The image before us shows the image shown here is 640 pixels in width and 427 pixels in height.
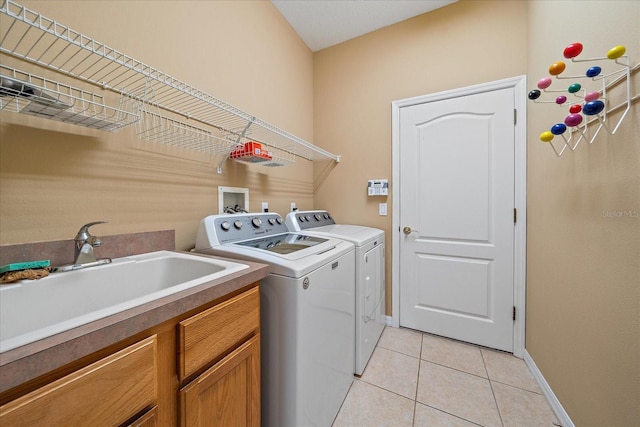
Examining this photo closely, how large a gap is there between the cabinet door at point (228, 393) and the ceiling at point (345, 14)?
8.24 feet

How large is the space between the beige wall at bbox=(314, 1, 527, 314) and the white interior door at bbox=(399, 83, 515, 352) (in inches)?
7.1

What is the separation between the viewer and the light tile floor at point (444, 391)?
1.30m

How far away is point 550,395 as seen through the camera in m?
1.38

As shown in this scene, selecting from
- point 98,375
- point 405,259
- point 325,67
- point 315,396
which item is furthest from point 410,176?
point 98,375

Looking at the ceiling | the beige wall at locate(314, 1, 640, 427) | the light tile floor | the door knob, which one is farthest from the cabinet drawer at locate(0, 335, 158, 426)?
the ceiling

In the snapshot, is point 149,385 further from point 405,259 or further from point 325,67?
point 325,67

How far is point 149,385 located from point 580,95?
206cm

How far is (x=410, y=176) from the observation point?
7.17 ft

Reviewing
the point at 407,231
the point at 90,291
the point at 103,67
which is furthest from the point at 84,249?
the point at 407,231

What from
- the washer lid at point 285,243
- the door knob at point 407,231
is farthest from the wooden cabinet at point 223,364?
the door knob at point 407,231

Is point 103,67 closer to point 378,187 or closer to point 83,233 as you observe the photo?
point 83,233

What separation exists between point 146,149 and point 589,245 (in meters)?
2.13

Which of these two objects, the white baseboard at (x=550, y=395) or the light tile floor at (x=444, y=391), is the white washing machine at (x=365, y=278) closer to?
the light tile floor at (x=444, y=391)

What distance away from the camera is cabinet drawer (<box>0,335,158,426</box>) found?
405mm
